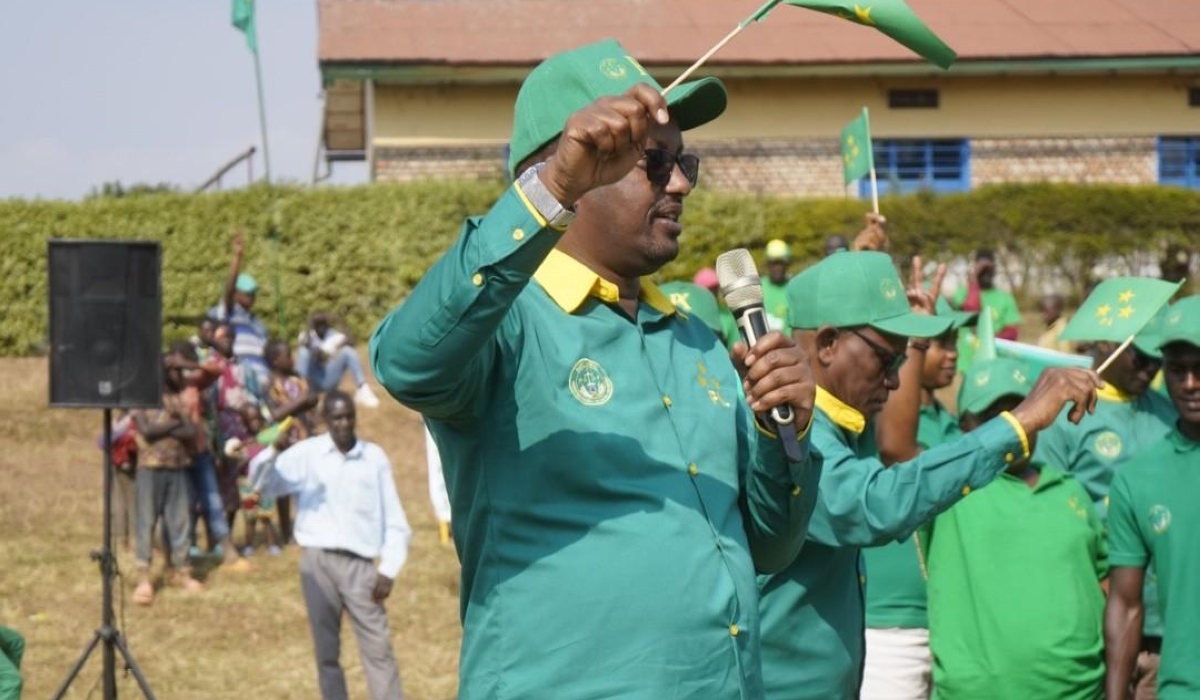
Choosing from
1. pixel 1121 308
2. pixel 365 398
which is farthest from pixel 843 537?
pixel 365 398

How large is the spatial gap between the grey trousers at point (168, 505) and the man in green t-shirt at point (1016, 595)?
885cm

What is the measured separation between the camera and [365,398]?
21156 mm

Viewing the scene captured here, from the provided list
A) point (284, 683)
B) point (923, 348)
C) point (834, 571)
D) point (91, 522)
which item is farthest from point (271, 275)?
point (834, 571)

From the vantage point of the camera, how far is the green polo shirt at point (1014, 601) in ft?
20.6

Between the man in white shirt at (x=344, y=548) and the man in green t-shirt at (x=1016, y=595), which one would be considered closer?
the man in green t-shirt at (x=1016, y=595)

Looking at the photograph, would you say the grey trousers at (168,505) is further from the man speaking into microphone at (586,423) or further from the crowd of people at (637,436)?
the man speaking into microphone at (586,423)

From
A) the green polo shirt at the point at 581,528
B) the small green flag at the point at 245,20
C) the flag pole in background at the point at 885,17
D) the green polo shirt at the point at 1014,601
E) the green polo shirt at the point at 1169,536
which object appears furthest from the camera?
the small green flag at the point at 245,20

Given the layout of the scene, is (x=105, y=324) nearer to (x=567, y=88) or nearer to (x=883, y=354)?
(x=883, y=354)

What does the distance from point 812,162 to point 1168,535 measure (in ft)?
79.2

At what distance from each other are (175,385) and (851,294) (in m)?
10.3

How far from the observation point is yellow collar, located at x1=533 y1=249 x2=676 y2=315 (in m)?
3.64

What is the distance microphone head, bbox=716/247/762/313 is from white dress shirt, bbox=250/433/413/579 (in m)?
7.23

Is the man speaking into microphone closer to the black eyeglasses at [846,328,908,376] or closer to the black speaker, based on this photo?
the black eyeglasses at [846,328,908,376]

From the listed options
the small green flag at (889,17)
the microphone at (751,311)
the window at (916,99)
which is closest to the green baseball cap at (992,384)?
the small green flag at (889,17)
